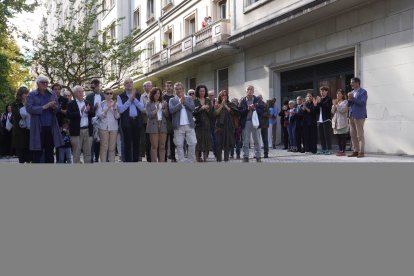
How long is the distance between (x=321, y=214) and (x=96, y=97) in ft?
24.2

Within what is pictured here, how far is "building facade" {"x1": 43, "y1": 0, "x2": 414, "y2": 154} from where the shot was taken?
12281 millimetres

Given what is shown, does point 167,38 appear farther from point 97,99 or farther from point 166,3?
point 97,99

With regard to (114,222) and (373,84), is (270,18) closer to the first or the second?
(373,84)

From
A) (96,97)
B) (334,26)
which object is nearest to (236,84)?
(334,26)

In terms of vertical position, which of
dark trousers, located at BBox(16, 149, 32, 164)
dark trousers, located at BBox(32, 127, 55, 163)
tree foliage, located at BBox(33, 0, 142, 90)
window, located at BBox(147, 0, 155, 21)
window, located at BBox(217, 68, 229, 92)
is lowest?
dark trousers, located at BBox(16, 149, 32, 164)

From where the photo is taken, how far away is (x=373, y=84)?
43.0 ft

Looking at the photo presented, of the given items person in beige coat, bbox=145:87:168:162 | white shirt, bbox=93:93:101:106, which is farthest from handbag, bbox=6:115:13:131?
person in beige coat, bbox=145:87:168:162

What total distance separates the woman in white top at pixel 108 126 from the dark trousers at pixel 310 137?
6.35 m

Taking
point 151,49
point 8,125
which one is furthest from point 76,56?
point 8,125

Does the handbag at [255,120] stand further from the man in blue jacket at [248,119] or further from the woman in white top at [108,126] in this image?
Result: the woman in white top at [108,126]

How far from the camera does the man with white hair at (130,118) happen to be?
896cm

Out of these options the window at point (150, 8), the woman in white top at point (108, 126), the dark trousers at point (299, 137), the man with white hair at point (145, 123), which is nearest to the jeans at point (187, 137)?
the man with white hair at point (145, 123)

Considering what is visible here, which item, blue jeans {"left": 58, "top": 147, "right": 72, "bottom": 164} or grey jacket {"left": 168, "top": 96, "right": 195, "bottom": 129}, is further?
grey jacket {"left": 168, "top": 96, "right": 195, "bottom": 129}

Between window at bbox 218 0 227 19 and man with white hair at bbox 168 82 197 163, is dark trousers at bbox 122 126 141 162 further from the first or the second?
window at bbox 218 0 227 19
